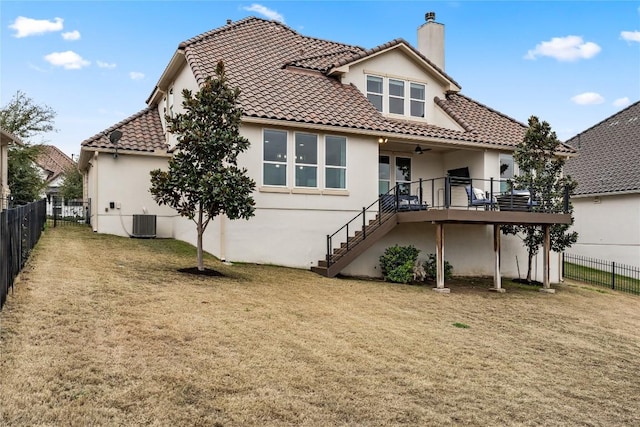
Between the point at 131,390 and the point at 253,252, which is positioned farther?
the point at 253,252

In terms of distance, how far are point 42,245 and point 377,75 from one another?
12.3 meters

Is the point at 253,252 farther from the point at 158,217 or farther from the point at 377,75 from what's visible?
the point at 377,75

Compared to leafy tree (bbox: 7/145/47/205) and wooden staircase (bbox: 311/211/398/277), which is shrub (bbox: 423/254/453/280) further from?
leafy tree (bbox: 7/145/47/205)

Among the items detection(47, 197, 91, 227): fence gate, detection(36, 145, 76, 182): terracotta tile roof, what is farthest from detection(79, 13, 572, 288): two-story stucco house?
detection(36, 145, 76, 182): terracotta tile roof

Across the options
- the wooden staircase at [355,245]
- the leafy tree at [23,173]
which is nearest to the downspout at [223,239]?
the wooden staircase at [355,245]

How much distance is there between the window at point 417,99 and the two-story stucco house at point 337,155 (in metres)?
0.05

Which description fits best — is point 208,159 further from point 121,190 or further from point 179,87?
point 121,190

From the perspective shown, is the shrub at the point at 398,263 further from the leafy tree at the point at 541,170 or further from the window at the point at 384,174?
the leafy tree at the point at 541,170

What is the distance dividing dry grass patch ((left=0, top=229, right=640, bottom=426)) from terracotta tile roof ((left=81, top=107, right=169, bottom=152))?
7700 millimetres

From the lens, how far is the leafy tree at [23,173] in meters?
30.9

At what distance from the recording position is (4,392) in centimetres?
463

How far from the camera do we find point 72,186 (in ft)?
120

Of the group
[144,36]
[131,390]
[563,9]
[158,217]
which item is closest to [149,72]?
[144,36]

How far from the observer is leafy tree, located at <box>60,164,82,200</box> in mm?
35969
